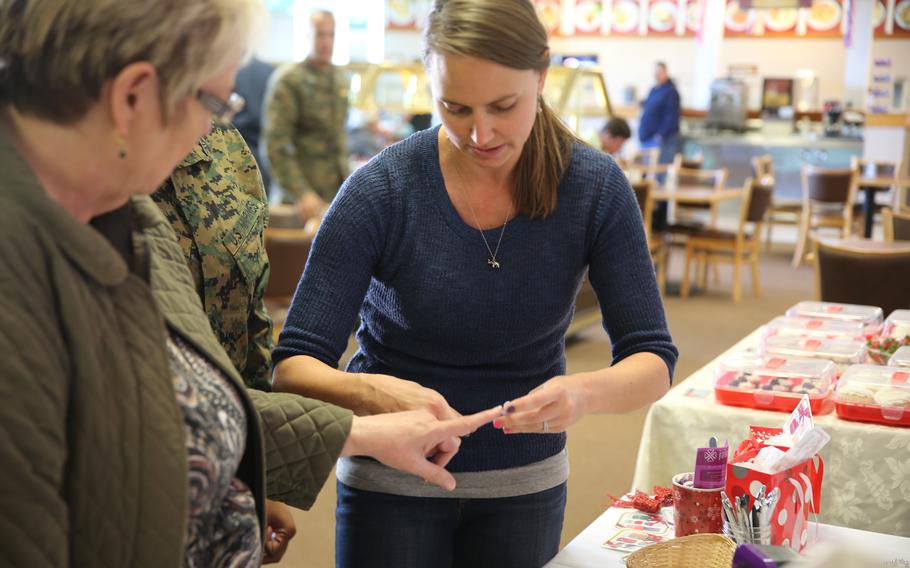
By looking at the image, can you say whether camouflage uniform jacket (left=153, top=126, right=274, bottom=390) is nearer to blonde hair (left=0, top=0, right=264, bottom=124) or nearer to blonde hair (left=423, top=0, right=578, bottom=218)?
blonde hair (left=423, top=0, right=578, bottom=218)

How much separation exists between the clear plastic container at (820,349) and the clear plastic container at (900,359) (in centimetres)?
10

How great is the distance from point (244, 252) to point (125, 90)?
0.71m

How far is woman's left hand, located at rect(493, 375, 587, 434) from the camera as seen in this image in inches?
56.6

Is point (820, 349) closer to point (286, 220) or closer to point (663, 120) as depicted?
point (286, 220)

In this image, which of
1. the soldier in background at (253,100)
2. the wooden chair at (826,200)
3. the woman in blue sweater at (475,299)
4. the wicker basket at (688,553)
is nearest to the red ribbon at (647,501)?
the woman in blue sweater at (475,299)

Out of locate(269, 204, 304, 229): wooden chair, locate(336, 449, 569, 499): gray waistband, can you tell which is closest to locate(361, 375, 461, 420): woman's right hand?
locate(336, 449, 569, 499): gray waistband

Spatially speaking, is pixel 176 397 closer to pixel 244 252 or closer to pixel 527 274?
pixel 244 252

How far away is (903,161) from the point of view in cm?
1048

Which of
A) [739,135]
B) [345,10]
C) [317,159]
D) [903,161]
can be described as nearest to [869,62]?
[739,135]

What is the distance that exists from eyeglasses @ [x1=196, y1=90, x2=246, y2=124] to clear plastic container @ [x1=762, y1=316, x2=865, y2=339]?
6.72ft

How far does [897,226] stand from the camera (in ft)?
14.6

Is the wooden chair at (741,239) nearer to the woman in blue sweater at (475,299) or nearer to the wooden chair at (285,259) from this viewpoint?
the wooden chair at (285,259)

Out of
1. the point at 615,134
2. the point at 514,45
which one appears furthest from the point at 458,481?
the point at 615,134

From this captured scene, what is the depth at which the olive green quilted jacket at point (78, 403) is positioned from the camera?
2.78ft
